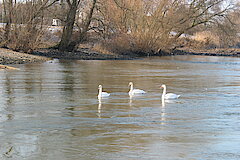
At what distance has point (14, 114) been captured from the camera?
12836 millimetres

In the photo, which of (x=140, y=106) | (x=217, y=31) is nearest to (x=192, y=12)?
(x=217, y=31)

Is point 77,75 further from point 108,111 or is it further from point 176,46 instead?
point 176,46

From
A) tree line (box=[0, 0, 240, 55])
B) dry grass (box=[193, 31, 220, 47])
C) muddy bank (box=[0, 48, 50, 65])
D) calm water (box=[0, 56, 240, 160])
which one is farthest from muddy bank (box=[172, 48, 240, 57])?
calm water (box=[0, 56, 240, 160])

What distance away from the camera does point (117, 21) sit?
46594 mm

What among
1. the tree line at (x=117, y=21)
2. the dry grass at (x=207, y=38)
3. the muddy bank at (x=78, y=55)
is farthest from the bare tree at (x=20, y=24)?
the dry grass at (x=207, y=38)

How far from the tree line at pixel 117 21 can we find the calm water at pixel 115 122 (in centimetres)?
1518

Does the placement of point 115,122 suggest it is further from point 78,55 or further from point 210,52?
point 210,52

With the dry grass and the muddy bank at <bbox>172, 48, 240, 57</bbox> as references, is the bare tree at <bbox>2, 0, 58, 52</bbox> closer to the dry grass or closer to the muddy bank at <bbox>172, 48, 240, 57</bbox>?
the muddy bank at <bbox>172, 48, 240, 57</bbox>

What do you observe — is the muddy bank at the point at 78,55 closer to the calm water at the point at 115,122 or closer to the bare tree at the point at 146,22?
the bare tree at the point at 146,22

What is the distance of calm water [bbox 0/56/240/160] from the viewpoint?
9469 mm

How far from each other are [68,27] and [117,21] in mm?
7630

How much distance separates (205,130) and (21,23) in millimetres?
25495

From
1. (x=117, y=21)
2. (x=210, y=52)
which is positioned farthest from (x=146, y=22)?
(x=210, y=52)

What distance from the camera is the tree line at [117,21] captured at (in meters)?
35.0
